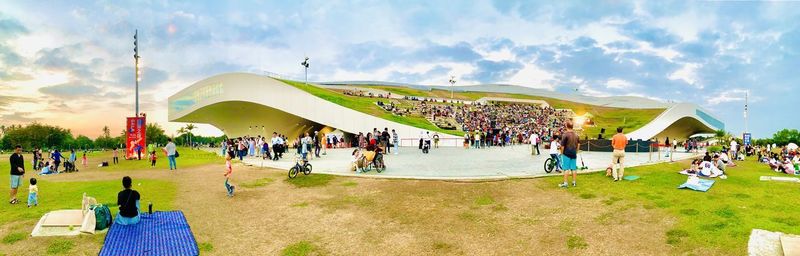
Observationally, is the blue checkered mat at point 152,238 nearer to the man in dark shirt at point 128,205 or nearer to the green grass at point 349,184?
the man in dark shirt at point 128,205

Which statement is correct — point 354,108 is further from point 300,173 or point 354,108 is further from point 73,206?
point 73,206

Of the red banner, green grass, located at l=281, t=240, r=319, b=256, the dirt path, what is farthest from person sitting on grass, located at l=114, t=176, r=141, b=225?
the red banner

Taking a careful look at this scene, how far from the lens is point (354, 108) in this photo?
133ft

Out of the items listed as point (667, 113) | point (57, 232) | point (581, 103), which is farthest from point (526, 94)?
point (57, 232)

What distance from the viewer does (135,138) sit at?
29.0m

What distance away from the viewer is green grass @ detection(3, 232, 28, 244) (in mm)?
7922

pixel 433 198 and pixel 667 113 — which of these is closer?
pixel 433 198

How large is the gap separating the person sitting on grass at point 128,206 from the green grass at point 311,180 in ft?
17.1

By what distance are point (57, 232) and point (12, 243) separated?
67 centimetres

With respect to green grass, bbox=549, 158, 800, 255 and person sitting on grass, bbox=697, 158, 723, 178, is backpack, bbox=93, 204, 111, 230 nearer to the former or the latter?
green grass, bbox=549, 158, 800, 255

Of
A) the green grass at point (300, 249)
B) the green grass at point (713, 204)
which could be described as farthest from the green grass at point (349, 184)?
the green grass at point (713, 204)

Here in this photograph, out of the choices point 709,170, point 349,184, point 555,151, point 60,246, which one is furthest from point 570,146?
point 60,246

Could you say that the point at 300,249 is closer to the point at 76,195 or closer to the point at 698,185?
the point at 76,195

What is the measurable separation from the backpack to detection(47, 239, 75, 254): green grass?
62 cm
